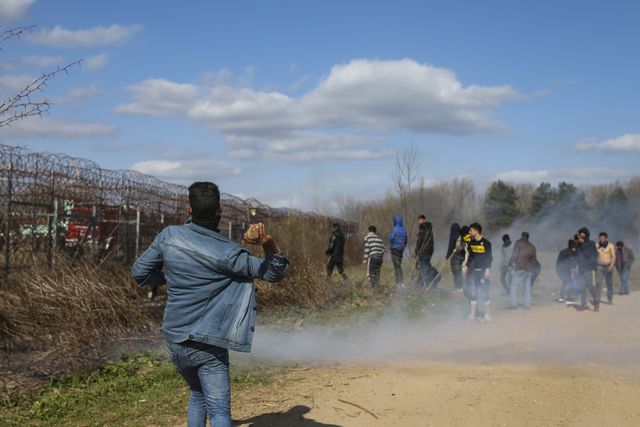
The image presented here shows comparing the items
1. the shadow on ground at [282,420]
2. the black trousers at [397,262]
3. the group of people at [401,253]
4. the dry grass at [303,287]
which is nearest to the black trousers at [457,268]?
the group of people at [401,253]

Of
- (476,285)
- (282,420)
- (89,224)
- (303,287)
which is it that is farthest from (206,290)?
(476,285)

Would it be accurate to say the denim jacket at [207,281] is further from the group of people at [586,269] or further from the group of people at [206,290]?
the group of people at [586,269]

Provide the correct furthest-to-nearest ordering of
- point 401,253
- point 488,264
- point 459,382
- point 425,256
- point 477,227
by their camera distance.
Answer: point 401,253
point 425,256
point 477,227
point 488,264
point 459,382

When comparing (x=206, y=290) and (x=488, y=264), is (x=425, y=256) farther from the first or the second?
(x=206, y=290)

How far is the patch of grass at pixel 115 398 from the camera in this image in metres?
5.69

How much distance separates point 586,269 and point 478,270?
10.3ft

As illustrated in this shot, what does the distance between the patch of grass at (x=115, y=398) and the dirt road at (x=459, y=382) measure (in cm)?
56

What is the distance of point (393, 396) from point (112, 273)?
14.1 ft

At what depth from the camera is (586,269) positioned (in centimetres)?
1405

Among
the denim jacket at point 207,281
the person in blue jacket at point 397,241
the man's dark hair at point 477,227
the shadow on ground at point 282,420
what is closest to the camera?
the denim jacket at point 207,281

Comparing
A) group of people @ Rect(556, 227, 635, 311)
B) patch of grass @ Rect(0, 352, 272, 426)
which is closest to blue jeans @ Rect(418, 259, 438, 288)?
group of people @ Rect(556, 227, 635, 311)

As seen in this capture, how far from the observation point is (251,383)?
275 inches

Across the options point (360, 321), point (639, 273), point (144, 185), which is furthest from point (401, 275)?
point (639, 273)

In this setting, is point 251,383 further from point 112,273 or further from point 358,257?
point 358,257
